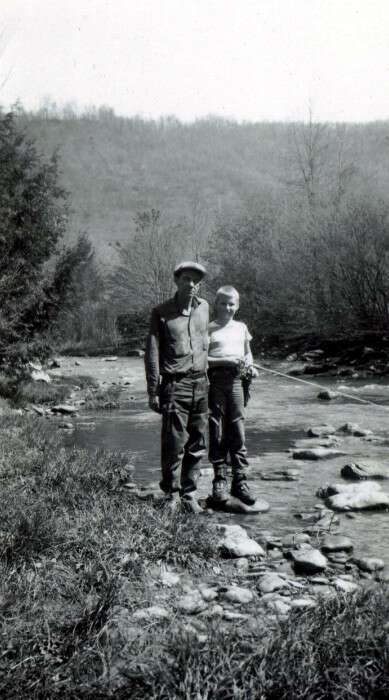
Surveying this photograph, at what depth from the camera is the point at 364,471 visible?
Answer: 25.9ft

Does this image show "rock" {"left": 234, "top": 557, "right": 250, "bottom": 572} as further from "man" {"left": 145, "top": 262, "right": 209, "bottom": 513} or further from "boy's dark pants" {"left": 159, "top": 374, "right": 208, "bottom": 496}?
"boy's dark pants" {"left": 159, "top": 374, "right": 208, "bottom": 496}

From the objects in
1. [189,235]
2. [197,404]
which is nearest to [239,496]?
[197,404]

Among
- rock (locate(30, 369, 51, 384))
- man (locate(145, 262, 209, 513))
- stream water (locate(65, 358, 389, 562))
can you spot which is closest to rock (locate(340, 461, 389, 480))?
stream water (locate(65, 358, 389, 562))

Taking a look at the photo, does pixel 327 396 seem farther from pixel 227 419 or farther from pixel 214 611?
pixel 214 611

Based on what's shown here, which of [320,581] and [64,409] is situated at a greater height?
[320,581]

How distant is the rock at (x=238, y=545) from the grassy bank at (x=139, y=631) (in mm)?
117

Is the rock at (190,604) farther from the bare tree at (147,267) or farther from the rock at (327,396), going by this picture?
the bare tree at (147,267)

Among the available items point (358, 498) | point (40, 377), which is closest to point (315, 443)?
point (358, 498)

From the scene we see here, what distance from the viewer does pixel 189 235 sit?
4469cm

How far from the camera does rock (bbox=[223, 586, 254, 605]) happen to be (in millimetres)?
4119

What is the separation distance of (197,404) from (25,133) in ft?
40.2

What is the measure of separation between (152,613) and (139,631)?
0.29 metres

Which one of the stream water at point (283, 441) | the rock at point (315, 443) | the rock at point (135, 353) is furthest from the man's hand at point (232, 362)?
the rock at point (135, 353)

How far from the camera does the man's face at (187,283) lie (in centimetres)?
602
